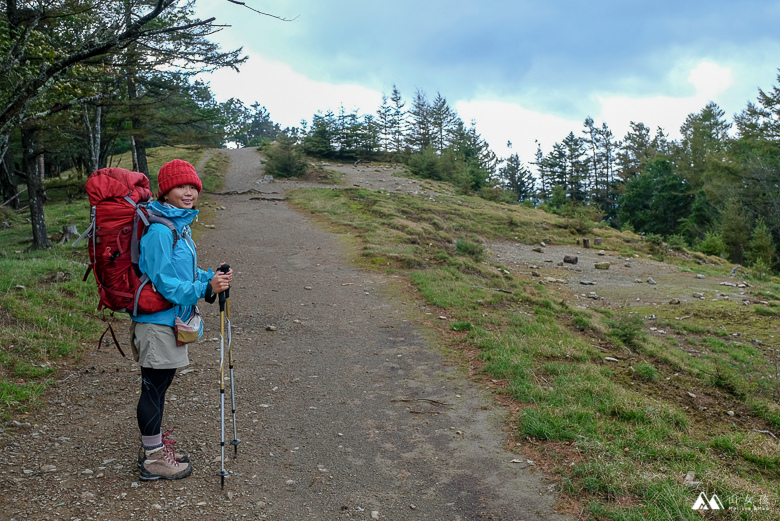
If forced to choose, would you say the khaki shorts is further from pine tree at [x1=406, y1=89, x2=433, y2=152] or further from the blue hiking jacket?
pine tree at [x1=406, y1=89, x2=433, y2=152]

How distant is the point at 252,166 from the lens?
Answer: 34875 mm

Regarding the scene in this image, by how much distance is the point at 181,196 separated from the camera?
355cm

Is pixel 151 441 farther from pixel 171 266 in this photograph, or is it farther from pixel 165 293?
pixel 171 266

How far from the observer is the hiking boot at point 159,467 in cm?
363

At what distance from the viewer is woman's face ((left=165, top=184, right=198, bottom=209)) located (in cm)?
354

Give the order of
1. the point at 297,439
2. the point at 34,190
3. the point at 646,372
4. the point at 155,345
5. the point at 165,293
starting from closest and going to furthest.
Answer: the point at 165,293 < the point at 155,345 < the point at 297,439 < the point at 646,372 < the point at 34,190

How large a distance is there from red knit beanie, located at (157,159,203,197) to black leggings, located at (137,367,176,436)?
117 cm

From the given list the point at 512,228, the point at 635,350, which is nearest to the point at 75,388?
the point at 635,350

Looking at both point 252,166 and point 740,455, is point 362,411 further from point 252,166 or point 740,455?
point 252,166

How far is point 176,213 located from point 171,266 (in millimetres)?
342

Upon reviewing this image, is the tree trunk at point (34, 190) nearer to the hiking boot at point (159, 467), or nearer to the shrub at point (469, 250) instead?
the shrub at point (469, 250)

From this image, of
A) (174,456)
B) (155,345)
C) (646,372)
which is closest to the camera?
(155,345)

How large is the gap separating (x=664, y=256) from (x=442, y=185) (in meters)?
16.2

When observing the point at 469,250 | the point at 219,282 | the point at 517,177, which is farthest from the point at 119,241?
the point at 517,177
